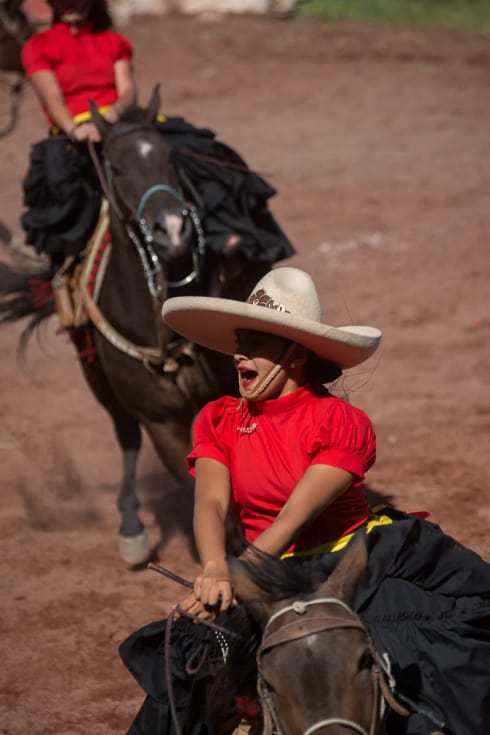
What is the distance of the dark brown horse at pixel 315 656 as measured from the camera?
9.34ft

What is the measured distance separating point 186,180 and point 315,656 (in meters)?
4.35

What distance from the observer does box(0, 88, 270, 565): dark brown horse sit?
20.9 feet

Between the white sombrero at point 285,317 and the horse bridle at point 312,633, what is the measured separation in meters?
0.87

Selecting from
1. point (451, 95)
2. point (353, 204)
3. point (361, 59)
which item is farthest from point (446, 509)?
point (361, 59)

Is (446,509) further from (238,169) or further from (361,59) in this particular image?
(361,59)

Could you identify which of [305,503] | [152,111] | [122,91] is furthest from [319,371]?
[122,91]

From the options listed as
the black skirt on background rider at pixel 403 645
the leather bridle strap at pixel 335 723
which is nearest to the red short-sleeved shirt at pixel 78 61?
the black skirt on background rider at pixel 403 645

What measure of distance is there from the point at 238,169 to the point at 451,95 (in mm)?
12420

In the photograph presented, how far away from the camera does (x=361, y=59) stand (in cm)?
2077

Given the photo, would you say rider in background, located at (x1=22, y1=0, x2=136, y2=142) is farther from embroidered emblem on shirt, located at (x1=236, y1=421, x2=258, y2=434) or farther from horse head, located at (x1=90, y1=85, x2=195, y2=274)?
embroidered emblem on shirt, located at (x1=236, y1=421, x2=258, y2=434)

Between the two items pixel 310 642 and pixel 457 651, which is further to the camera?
pixel 457 651

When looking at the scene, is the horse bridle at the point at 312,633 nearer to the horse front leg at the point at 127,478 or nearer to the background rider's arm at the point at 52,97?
the horse front leg at the point at 127,478

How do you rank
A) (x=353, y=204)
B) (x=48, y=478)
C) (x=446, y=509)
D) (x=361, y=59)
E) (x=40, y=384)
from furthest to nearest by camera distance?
(x=361, y=59)
(x=353, y=204)
(x=40, y=384)
(x=48, y=478)
(x=446, y=509)

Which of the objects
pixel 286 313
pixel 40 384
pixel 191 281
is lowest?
pixel 40 384
